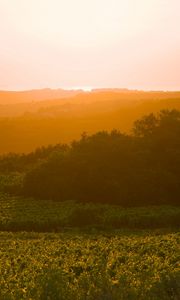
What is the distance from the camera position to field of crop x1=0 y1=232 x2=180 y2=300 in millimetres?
15664

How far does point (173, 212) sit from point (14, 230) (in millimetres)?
13762

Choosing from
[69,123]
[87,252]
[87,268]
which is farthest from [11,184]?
[69,123]

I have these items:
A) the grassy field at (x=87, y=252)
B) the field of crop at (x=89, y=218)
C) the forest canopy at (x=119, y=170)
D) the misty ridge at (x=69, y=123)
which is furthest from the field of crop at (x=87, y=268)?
the misty ridge at (x=69, y=123)

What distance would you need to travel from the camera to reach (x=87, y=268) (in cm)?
2622

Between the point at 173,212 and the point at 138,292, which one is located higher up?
the point at 138,292

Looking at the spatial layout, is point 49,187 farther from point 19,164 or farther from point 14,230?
point 19,164

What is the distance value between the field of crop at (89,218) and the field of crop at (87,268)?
495cm

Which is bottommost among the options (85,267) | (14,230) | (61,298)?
(14,230)

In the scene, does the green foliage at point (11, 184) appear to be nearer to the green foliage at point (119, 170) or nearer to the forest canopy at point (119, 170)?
the forest canopy at point (119, 170)

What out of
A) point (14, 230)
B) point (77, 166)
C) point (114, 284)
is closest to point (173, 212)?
point (14, 230)

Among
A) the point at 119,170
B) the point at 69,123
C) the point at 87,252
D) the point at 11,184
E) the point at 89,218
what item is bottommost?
the point at 89,218

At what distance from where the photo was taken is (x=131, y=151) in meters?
66.8

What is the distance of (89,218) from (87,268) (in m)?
23.4

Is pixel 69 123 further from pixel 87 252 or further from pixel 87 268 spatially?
pixel 87 268
